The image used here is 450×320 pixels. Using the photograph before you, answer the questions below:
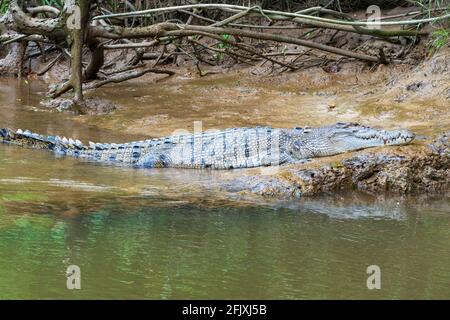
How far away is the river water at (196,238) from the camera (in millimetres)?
2928

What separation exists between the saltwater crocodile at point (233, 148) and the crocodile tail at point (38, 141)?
0.27ft

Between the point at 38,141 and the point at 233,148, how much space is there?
1.99 metres

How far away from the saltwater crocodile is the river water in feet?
1.04

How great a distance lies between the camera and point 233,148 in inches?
238

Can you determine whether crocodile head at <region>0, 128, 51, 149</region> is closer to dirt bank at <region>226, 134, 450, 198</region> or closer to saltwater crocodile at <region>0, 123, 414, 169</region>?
saltwater crocodile at <region>0, 123, 414, 169</region>

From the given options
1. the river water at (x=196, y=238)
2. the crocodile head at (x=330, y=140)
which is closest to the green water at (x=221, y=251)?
the river water at (x=196, y=238)

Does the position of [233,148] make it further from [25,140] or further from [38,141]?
[25,140]

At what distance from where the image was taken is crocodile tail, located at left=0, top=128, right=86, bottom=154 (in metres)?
6.27

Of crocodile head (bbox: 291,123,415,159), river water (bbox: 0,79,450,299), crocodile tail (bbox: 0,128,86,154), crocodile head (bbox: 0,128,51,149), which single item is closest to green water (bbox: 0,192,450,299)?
river water (bbox: 0,79,450,299)

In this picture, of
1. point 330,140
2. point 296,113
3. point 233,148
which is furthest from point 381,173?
Answer: point 296,113
